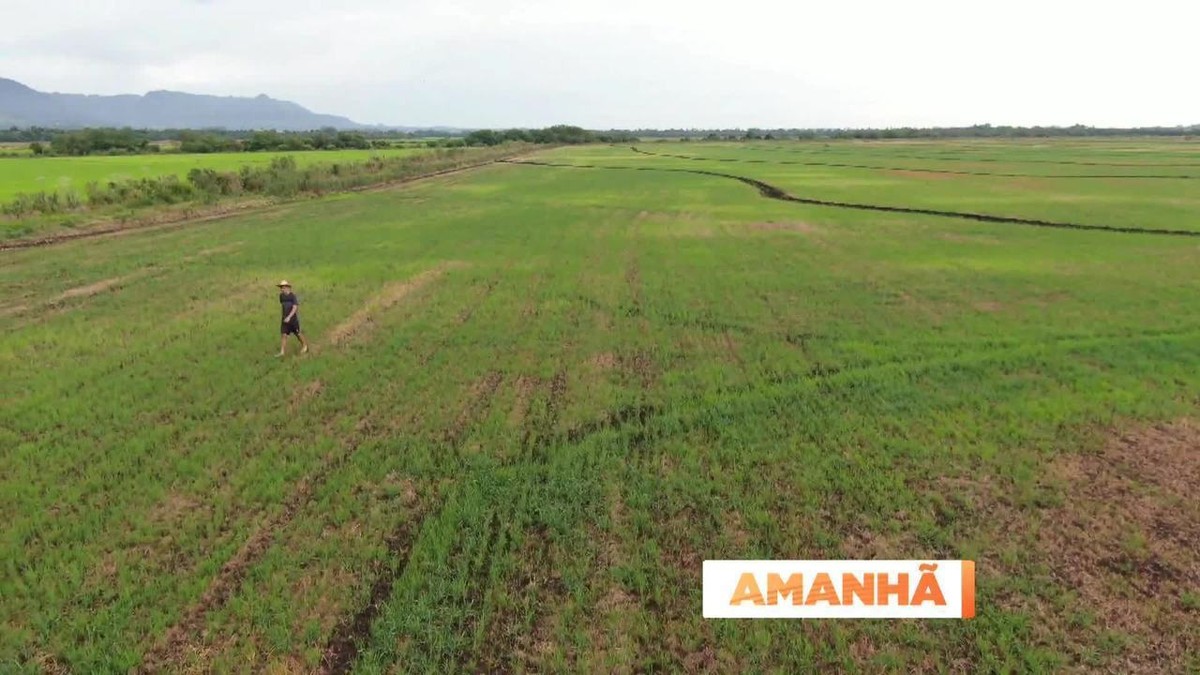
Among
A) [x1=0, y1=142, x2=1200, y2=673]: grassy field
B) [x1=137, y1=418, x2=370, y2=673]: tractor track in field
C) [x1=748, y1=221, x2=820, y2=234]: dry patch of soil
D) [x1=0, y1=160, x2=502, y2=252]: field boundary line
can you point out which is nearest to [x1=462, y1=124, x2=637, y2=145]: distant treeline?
[x1=0, y1=160, x2=502, y2=252]: field boundary line

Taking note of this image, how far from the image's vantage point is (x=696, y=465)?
9.61m

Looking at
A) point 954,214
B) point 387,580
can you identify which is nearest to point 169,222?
point 387,580

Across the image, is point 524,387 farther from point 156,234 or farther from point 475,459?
point 156,234

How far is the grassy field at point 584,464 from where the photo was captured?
6430 mm

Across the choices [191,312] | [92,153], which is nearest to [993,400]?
[191,312]

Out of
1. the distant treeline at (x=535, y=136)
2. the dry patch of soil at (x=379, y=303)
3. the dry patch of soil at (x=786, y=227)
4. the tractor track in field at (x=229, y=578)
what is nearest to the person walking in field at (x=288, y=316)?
the dry patch of soil at (x=379, y=303)

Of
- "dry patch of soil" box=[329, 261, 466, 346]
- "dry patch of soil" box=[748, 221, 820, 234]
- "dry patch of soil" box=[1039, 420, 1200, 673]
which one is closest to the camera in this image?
"dry patch of soil" box=[1039, 420, 1200, 673]

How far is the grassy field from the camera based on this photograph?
6430 millimetres

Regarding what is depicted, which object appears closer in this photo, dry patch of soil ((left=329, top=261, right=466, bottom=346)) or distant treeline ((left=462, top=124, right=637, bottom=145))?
dry patch of soil ((left=329, top=261, right=466, bottom=346))

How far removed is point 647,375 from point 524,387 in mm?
2622

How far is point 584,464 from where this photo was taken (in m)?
9.72

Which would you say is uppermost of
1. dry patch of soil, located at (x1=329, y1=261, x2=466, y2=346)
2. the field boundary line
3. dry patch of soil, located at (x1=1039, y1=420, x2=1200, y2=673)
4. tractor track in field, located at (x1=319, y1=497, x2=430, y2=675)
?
the field boundary line

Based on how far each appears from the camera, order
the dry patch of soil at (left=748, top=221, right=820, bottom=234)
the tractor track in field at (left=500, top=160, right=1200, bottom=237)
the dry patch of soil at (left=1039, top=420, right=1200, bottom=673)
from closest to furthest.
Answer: the dry patch of soil at (left=1039, top=420, right=1200, bottom=673), the tractor track in field at (left=500, top=160, right=1200, bottom=237), the dry patch of soil at (left=748, top=221, right=820, bottom=234)

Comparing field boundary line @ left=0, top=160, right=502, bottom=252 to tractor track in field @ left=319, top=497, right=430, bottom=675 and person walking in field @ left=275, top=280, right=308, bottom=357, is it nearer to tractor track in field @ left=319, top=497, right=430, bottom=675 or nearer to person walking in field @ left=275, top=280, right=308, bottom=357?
person walking in field @ left=275, top=280, right=308, bottom=357
